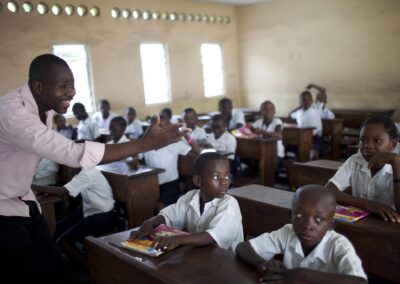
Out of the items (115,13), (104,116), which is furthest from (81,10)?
(104,116)

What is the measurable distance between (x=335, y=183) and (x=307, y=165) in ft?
3.03

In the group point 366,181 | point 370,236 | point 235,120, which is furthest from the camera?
point 235,120

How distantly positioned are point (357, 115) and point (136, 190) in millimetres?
4946

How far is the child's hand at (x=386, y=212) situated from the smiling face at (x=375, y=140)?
258 millimetres

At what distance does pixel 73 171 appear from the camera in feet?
12.2

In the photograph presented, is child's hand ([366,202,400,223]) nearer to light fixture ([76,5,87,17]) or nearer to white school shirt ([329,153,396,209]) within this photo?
white school shirt ([329,153,396,209])

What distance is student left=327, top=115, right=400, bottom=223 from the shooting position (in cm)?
171

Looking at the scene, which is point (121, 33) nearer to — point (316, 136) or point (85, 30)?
point (85, 30)

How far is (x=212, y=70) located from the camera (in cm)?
922

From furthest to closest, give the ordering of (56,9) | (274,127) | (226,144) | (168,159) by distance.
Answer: (56,9) < (274,127) < (226,144) < (168,159)

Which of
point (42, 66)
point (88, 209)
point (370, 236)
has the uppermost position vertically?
point (42, 66)

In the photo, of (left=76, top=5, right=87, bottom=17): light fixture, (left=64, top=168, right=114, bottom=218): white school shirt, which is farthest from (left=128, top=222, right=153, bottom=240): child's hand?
(left=76, top=5, right=87, bottom=17): light fixture

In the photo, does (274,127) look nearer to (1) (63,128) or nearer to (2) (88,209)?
(2) (88,209)

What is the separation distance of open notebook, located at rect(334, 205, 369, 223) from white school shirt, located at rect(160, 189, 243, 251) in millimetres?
432
